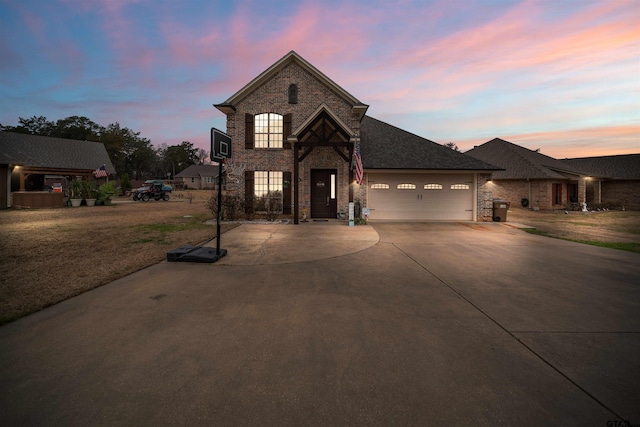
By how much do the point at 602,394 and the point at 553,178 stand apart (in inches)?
1073

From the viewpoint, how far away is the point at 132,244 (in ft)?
28.5

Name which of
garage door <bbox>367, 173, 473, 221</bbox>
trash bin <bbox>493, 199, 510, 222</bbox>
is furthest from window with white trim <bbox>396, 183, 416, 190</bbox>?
trash bin <bbox>493, 199, 510, 222</bbox>

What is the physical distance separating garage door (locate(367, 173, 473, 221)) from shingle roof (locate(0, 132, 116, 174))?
2600 centimetres

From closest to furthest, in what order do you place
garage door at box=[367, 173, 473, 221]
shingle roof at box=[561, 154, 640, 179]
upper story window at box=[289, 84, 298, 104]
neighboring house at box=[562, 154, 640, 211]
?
upper story window at box=[289, 84, 298, 104] → garage door at box=[367, 173, 473, 221] → neighboring house at box=[562, 154, 640, 211] → shingle roof at box=[561, 154, 640, 179]

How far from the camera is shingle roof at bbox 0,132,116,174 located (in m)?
25.2

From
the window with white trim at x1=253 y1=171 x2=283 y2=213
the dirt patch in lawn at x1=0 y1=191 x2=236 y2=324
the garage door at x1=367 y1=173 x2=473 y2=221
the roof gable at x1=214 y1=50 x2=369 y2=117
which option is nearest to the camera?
the dirt patch in lawn at x1=0 y1=191 x2=236 y2=324

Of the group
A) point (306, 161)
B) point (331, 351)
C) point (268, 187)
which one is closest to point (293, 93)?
point (306, 161)

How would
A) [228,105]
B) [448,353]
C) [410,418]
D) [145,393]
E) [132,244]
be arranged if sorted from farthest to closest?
[228,105]
[132,244]
[448,353]
[145,393]
[410,418]

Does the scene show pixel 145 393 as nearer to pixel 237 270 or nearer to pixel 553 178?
pixel 237 270

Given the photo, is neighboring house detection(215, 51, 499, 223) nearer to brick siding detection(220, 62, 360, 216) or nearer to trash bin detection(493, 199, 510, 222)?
brick siding detection(220, 62, 360, 216)

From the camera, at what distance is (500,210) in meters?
15.8

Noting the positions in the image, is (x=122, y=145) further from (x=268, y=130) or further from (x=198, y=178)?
(x=268, y=130)

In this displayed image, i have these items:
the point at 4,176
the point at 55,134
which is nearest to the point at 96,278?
the point at 4,176

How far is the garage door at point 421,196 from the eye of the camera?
16125 mm
